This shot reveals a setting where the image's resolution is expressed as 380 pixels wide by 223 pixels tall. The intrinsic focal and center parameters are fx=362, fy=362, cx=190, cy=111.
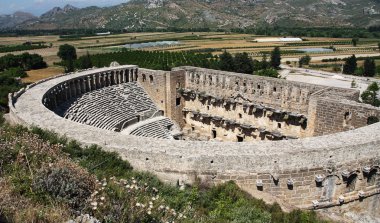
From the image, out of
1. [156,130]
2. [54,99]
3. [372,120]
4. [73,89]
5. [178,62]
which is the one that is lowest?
[156,130]

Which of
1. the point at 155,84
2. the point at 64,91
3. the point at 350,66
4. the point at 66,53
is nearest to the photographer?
the point at 64,91

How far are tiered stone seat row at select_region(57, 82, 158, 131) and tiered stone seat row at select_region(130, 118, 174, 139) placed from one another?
1148 millimetres

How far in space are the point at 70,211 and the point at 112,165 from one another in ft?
16.4

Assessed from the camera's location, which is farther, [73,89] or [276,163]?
[73,89]

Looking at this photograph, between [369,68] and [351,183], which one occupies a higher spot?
[351,183]

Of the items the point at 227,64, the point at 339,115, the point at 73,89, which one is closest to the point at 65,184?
the point at 339,115

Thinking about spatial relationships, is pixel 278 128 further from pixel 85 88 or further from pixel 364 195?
pixel 85 88

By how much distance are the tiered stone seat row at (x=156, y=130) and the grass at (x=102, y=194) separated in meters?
10.6

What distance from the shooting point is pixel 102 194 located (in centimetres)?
898

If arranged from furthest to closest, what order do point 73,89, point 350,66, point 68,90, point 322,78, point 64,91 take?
1. point 350,66
2. point 322,78
3. point 73,89
4. point 68,90
5. point 64,91

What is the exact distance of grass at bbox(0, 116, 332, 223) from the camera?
819 centimetres

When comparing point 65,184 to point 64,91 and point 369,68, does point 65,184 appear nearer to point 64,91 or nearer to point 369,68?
point 64,91

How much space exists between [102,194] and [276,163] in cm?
722

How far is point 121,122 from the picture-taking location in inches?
1008
